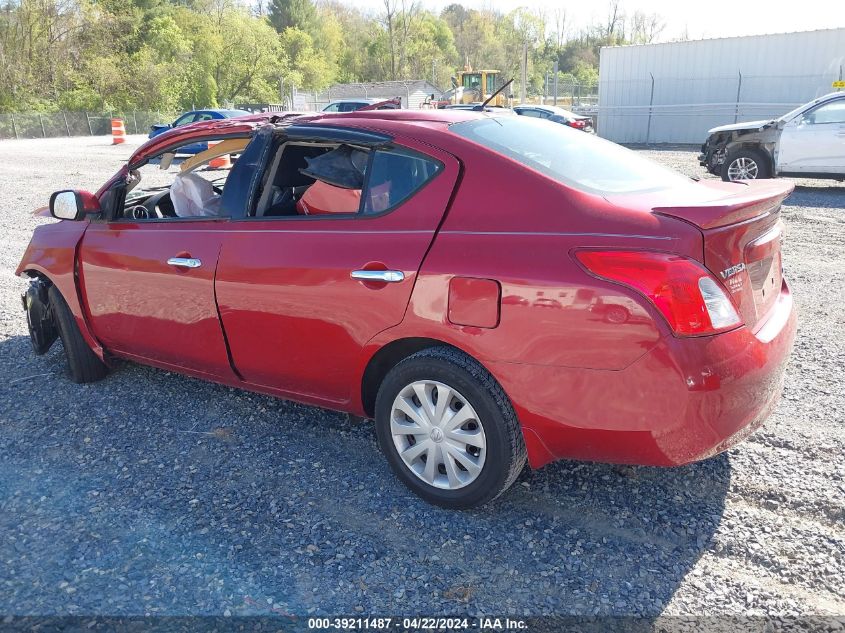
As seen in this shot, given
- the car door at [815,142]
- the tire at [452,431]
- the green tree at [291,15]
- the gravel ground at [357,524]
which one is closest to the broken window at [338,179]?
the tire at [452,431]

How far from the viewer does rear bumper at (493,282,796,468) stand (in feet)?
8.11

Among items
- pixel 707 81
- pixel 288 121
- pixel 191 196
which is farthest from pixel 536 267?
pixel 707 81

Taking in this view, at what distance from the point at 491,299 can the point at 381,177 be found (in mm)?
857

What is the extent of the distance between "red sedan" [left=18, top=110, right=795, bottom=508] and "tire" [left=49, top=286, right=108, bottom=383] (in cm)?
58

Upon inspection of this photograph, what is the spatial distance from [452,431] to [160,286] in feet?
6.28

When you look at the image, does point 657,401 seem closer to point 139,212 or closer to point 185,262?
point 185,262

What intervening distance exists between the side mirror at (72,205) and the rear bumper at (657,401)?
284cm

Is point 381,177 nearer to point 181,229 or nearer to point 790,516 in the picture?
point 181,229

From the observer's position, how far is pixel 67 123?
1834 inches

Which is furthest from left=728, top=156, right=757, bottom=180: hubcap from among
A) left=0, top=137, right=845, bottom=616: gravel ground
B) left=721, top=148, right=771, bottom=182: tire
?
left=0, top=137, right=845, bottom=616: gravel ground

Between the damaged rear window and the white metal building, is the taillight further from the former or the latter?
the white metal building

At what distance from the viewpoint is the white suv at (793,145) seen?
39.1 feet

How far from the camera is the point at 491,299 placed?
272 cm

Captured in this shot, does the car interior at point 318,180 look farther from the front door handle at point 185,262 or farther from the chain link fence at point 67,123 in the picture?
the chain link fence at point 67,123
